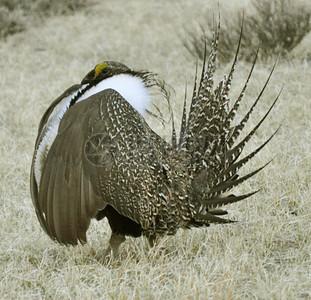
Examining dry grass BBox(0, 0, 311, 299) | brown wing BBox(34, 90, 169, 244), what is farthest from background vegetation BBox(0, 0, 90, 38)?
brown wing BBox(34, 90, 169, 244)

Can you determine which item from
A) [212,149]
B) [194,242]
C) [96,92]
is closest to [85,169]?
[96,92]

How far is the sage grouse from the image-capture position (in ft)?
10.3

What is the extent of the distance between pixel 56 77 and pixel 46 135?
5037mm

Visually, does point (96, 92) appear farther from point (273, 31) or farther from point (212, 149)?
point (273, 31)

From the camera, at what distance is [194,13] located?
11570 mm

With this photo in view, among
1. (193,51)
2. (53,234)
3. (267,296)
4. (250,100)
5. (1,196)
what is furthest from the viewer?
(193,51)

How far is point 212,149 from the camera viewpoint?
359cm

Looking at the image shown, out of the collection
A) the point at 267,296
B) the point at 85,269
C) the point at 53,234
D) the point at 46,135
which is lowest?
the point at 267,296

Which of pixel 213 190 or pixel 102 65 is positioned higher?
pixel 102 65

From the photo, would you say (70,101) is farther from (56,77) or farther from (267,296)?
(56,77)

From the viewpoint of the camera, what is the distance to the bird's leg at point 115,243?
11.3ft

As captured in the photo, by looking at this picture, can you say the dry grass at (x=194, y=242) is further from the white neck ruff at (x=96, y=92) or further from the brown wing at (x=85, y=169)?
the white neck ruff at (x=96, y=92)

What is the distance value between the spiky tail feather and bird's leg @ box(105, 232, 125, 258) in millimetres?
348

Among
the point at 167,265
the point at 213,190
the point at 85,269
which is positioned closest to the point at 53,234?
the point at 85,269
